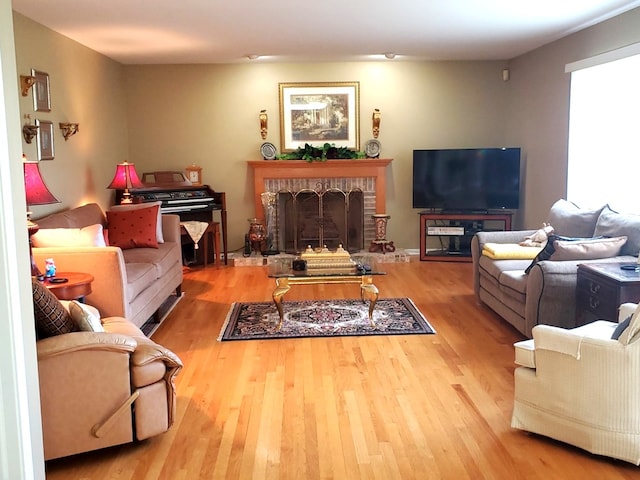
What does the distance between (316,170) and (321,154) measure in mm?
210

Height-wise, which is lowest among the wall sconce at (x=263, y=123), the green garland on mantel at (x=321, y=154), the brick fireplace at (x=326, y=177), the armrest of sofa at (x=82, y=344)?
the armrest of sofa at (x=82, y=344)

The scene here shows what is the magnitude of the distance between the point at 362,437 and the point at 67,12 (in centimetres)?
386

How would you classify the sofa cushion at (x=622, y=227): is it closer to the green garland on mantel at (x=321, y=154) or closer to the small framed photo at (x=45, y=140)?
the green garland on mantel at (x=321, y=154)

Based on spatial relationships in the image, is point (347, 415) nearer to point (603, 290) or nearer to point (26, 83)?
point (603, 290)

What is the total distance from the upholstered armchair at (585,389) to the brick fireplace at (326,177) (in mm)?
4960

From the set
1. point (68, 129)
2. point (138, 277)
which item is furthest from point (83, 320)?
point (68, 129)

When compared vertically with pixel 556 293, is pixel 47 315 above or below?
above

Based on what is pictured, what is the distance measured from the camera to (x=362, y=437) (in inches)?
118

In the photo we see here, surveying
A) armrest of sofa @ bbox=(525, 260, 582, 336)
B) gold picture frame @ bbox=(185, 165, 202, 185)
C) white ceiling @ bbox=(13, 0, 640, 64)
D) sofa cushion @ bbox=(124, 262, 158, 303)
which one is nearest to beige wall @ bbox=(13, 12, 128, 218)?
white ceiling @ bbox=(13, 0, 640, 64)

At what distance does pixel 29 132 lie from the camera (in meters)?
4.87

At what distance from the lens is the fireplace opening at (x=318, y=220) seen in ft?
25.9

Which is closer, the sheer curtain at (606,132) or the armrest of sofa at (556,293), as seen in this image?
the armrest of sofa at (556,293)

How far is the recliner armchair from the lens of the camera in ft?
8.87

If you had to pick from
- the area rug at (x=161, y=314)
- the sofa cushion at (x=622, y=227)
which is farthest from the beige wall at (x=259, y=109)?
the sofa cushion at (x=622, y=227)
